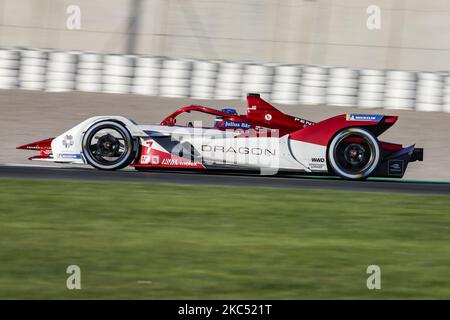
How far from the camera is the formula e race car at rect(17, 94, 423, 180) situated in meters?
11.8

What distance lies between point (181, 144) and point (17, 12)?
12.5m

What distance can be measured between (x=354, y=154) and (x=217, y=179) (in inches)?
73.6

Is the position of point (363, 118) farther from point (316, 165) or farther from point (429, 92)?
point (429, 92)

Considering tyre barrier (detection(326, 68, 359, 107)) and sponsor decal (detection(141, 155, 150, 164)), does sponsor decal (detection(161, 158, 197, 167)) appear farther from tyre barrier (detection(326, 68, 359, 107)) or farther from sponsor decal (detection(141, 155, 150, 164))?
tyre barrier (detection(326, 68, 359, 107))

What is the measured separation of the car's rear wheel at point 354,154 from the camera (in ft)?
39.0

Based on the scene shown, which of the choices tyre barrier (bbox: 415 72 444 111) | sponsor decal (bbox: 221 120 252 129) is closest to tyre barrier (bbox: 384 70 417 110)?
tyre barrier (bbox: 415 72 444 111)

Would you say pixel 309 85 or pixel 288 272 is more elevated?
pixel 309 85

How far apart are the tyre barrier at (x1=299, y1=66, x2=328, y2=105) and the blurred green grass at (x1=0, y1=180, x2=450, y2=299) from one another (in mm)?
8282

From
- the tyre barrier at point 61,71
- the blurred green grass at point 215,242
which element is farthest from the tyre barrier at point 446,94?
the blurred green grass at point 215,242

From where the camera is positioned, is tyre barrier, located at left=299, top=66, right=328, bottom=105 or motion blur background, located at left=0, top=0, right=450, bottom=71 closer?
tyre barrier, located at left=299, top=66, right=328, bottom=105
